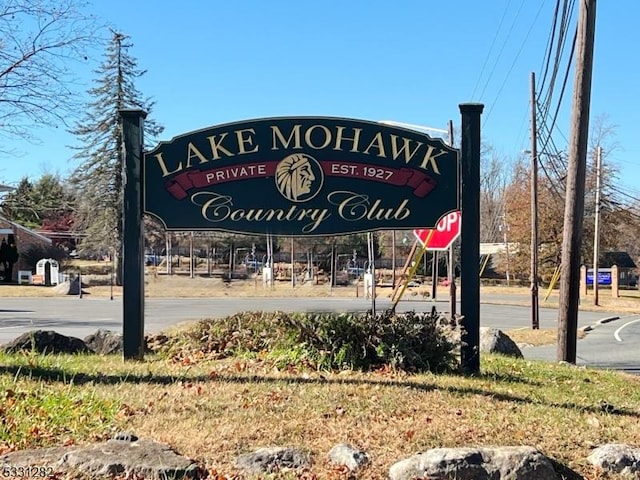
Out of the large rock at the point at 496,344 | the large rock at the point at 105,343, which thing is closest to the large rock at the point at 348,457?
the large rock at the point at 105,343

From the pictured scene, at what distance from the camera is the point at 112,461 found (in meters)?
3.90

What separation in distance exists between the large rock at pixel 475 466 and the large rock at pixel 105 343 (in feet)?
18.4

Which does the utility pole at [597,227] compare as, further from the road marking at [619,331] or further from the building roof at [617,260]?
the building roof at [617,260]

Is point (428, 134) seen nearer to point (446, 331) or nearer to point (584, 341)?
point (446, 331)

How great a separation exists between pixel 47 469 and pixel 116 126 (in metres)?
38.9

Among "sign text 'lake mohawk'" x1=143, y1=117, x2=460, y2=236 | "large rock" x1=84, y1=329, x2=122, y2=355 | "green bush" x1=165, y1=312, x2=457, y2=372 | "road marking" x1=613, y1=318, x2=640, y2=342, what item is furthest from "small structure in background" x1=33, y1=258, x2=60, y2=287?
"green bush" x1=165, y1=312, x2=457, y2=372

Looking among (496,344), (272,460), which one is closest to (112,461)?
(272,460)

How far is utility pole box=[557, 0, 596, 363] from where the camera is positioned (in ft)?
34.8

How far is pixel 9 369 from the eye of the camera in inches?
253

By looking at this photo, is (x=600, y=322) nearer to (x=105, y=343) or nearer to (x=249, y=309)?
(x=249, y=309)

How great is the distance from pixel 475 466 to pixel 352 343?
315 cm

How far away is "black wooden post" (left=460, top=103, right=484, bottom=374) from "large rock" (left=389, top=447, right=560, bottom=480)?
10.6 ft

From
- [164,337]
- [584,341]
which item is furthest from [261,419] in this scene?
[584,341]

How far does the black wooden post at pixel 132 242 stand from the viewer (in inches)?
298
